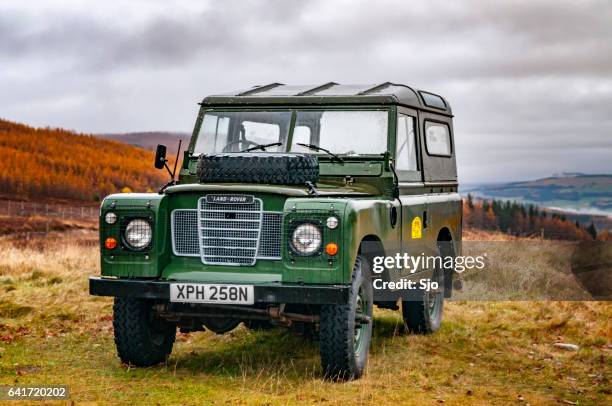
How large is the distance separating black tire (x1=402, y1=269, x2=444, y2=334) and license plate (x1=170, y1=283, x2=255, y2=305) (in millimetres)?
3052

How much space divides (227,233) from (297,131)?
5.77ft

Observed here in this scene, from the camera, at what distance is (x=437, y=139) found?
10.5 meters

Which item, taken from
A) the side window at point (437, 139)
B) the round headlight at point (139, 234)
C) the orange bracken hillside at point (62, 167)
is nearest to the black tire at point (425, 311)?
the side window at point (437, 139)

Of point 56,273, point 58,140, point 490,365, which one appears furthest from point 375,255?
point 58,140

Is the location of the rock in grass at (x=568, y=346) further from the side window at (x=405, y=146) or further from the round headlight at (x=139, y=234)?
the round headlight at (x=139, y=234)

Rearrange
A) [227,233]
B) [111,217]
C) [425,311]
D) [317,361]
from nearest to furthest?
[227,233] → [111,217] → [317,361] → [425,311]

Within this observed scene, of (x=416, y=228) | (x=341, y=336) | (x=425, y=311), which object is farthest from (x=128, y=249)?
(x=425, y=311)

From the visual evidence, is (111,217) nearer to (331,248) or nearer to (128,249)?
(128,249)

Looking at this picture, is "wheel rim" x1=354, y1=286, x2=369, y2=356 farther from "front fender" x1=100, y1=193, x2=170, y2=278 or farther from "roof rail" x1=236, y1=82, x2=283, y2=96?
"roof rail" x1=236, y1=82, x2=283, y2=96

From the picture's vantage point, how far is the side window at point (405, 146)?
888 centimetres

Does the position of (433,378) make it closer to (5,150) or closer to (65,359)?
(65,359)

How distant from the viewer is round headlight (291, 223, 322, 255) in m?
7.03

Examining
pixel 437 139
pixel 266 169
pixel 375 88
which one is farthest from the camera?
pixel 437 139

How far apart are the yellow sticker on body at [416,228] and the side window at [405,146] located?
535mm
